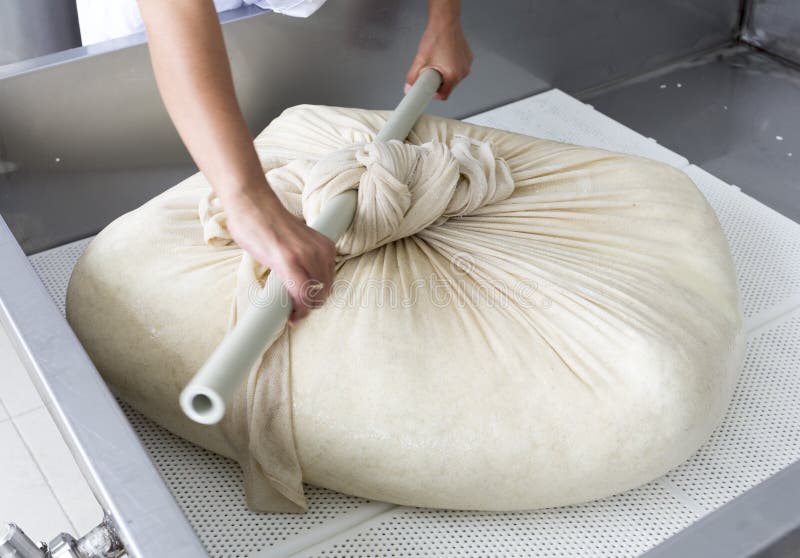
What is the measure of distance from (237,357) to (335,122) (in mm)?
679

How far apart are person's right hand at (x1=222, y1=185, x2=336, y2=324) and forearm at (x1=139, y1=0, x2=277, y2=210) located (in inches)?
0.5

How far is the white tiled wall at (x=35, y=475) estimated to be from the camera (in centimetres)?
141

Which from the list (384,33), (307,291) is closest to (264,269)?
(307,291)

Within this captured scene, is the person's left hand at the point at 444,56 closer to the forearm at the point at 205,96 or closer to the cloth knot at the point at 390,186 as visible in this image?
the cloth knot at the point at 390,186

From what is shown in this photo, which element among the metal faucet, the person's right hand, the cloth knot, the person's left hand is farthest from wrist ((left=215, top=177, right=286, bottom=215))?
the person's left hand

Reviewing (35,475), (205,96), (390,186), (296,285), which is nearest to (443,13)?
(390,186)

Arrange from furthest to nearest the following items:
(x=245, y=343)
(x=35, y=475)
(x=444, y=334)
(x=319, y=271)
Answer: (x=35, y=475) < (x=444, y=334) < (x=319, y=271) < (x=245, y=343)

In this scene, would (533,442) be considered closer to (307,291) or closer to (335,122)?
(307,291)

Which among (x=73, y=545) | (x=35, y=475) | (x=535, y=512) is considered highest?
(x=73, y=545)

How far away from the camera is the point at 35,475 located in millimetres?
1485

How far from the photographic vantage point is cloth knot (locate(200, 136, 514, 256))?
116 centimetres

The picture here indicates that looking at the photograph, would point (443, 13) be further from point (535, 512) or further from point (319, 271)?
point (535, 512)

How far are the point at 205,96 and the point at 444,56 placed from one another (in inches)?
23.4

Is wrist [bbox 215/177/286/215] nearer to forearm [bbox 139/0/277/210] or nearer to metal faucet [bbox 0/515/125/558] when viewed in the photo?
forearm [bbox 139/0/277/210]
